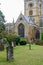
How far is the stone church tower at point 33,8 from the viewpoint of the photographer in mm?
92000

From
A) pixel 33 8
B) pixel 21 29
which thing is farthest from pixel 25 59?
pixel 33 8

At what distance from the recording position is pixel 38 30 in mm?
81250

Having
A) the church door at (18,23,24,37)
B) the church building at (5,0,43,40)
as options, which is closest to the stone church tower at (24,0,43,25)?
the church building at (5,0,43,40)

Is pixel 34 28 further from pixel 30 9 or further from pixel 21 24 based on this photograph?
pixel 30 9

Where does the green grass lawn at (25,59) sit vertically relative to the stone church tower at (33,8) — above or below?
below

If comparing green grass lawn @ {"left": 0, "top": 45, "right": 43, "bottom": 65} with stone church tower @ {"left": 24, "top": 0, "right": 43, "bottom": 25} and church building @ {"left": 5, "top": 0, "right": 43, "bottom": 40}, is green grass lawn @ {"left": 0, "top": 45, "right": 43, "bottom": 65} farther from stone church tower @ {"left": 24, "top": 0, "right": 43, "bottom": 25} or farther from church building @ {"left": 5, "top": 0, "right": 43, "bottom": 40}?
stone church tower @ {"left": 24, "top": 0, "right": 43, "bottom": 25}

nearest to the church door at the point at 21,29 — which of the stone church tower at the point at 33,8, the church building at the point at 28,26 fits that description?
the church building at the point at 28,26

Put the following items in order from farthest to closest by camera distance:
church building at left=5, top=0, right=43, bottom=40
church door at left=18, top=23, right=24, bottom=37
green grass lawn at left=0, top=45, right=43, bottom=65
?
church door at left=18, top=23, right=24, bottom=37
church building at left=5, top=0, right=43, bottom=40
green grass lawn at left=0, top=45, right=43, bottom=65

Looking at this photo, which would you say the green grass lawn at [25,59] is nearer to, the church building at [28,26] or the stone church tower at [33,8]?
the church building at [28,26]

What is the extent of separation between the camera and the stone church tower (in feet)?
302

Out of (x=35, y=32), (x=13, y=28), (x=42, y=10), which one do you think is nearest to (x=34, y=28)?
A: (x=35, y=32)

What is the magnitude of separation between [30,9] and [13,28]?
1687 cm

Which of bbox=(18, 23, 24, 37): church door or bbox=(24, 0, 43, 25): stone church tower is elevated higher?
bbox=(24, 0, 43, 25): stone church tower

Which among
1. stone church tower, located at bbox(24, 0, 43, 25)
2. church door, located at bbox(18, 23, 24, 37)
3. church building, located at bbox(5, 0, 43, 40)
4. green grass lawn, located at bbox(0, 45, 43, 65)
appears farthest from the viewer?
stone church tower, located at bbox(24, 0, 43, 25)
